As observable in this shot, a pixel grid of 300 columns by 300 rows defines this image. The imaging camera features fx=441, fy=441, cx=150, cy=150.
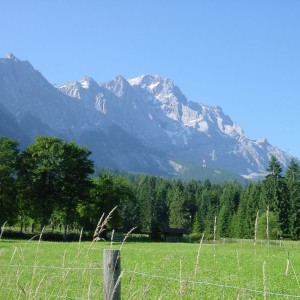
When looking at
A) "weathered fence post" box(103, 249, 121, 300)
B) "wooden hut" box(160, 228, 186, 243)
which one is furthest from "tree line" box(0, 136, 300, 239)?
"weathered fence post" box(103, 249, 121, 300)

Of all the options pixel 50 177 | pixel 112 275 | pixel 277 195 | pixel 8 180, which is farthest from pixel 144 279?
pixel 277 195

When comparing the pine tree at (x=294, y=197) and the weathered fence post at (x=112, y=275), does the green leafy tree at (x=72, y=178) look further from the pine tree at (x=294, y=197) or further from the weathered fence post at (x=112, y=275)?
the weathered fence post at (x=112, y=275)

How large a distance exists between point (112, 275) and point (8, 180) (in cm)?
5925

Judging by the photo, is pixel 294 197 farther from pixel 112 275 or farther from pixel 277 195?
pixel 112 275

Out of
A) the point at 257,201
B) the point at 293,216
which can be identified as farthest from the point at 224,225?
the point at 293,216

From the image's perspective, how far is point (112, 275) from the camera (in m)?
5.04

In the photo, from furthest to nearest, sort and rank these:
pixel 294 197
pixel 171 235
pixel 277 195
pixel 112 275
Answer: pixel 294 197
pixel 171 235
pixel 277 195
pixel 112 275

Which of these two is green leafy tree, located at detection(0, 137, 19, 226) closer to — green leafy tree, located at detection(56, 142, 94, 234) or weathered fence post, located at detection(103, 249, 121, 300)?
green leafy tree, located at detection(56, 142, 94, 234)

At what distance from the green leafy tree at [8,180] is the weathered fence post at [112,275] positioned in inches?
2273

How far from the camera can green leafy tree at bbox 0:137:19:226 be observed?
5984 centimetres

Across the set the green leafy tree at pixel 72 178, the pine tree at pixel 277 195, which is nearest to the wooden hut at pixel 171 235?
the pine tree at pixel 277 195

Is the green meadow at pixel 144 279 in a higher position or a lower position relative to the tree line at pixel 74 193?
lower

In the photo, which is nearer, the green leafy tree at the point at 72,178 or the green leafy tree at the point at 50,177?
the green leafy tree at the point at 50,177

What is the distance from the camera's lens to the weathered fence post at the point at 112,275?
16.3 feet
